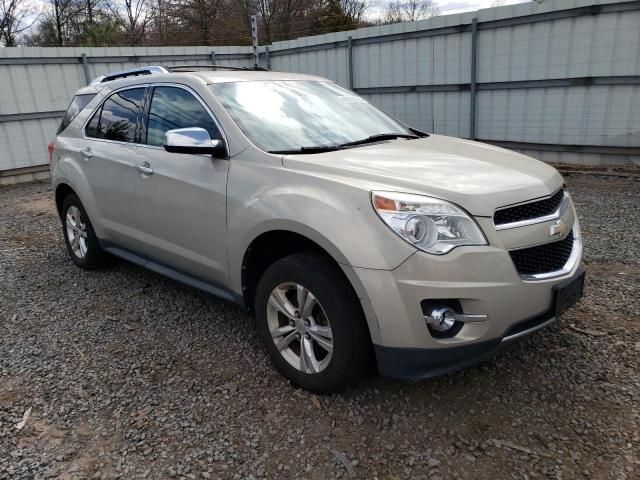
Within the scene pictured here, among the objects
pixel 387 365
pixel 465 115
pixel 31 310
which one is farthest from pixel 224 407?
pixel 465 115

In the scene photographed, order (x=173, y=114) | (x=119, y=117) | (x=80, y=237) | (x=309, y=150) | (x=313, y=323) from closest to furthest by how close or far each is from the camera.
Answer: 1. (x=313, y=323)
2. (x=309, y=150)
3. (x=173, y=114)
4. (x=119, y=117)
5. (x=80, y=237)

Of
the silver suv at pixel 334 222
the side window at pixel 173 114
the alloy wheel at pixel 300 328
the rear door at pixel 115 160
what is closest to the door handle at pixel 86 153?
the rear door at pixel 115 160

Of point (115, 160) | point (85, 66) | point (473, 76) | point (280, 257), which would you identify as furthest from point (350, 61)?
point (280, 257)

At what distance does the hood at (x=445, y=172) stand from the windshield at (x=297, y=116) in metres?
0.25

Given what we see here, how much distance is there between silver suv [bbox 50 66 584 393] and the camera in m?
2.40

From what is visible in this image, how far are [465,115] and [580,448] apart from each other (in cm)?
782

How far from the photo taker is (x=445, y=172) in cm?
272

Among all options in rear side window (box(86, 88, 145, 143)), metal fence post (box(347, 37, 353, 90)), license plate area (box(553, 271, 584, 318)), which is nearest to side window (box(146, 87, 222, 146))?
rear side window (box(86, 88, 145, 143))

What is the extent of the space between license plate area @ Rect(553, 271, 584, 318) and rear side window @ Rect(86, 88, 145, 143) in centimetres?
308

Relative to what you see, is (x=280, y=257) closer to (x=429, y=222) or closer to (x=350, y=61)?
(x=429, y=222)

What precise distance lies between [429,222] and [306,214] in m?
0.61

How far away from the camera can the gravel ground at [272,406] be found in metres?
2.41

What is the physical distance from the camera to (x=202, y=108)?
3.42 metres

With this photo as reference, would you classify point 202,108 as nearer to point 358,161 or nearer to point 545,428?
point 358,161
